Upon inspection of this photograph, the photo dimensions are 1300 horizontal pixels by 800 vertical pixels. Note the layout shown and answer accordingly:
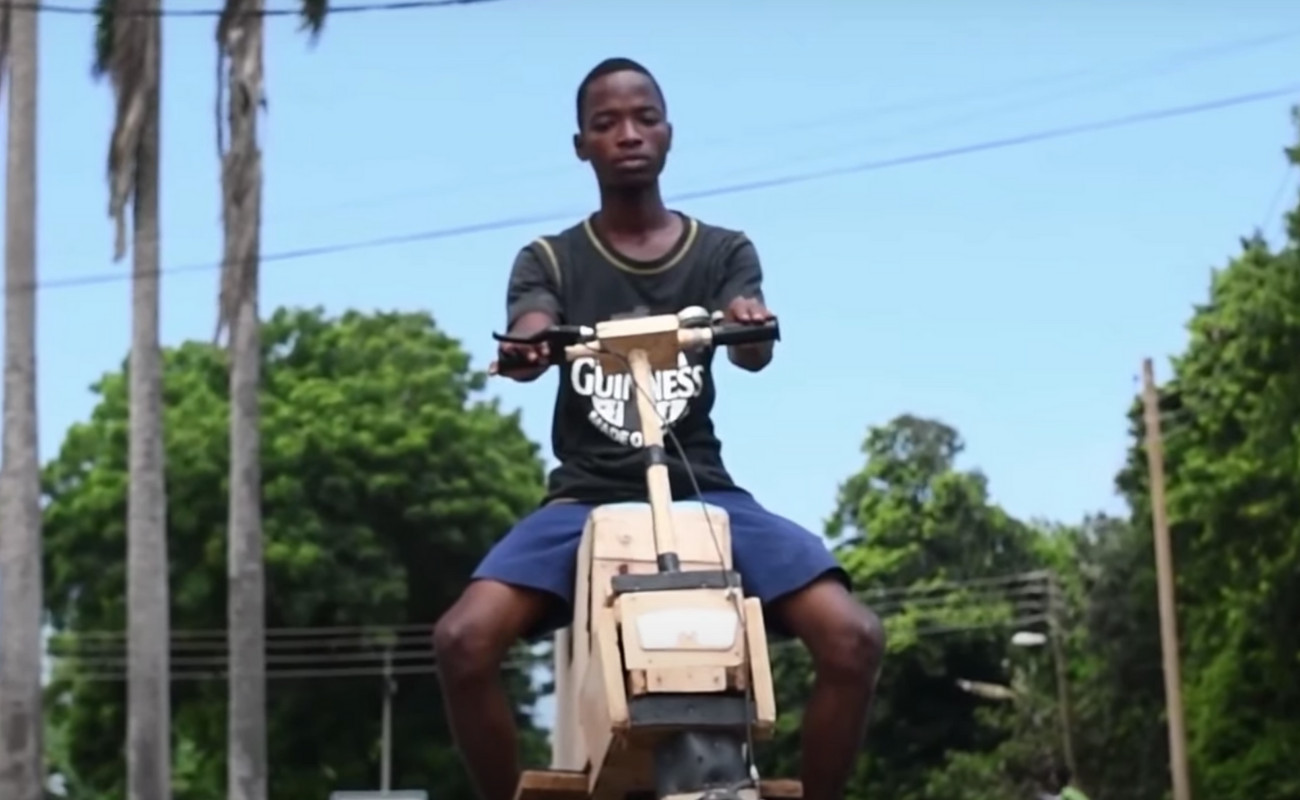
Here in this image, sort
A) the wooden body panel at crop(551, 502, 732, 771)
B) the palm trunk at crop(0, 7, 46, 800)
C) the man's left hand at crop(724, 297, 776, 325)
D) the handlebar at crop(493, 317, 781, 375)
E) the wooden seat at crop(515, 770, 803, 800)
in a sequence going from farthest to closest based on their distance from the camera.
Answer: the palm trunk at crop(0, 7, 46, 800)
the man's left hand at crop(724, 297, 776, 325)
the handlebar at crop(493, 317, 781, 375)
the wooden seat at crop(515, 770, 803, 800)
the wooden body panel at crop(551, 502, 732, 771)

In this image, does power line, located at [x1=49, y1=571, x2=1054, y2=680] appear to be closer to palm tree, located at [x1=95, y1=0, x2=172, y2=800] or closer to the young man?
palm tree, located at [x1=95, y1=0, x2=172, y2=800]

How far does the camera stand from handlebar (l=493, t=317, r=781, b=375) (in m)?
5.81

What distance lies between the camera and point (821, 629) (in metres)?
5.70

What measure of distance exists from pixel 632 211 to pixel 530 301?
33cm

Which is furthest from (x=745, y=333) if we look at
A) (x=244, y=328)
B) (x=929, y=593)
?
(x=929, y=593)

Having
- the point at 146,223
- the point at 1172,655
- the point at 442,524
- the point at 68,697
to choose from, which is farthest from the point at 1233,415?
the point at 68,697

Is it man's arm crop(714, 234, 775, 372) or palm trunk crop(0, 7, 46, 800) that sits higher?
palm trunk crop(0, 7, 46, 800)

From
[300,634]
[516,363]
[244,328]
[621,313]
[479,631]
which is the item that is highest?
[244,328]

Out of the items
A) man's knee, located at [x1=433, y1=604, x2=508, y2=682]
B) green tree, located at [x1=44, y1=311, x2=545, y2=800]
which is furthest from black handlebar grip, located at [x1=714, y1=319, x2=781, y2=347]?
green tree, located at [x1=44, y1=311, x2=545, y2=800]

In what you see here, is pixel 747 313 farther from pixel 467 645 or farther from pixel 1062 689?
pixel 1062 689

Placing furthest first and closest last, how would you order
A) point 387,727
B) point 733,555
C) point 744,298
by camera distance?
point 387,727, point 744,298, point 733,555

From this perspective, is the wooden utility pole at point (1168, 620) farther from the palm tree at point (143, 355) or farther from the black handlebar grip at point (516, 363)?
the black handlebar grip at point (516, 363)

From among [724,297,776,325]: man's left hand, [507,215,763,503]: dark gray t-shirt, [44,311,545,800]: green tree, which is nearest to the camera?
[724,297,776,325]: man's left hand

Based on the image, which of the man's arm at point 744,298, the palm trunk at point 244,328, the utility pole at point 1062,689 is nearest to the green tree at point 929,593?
the utility pole at point 1062,689
